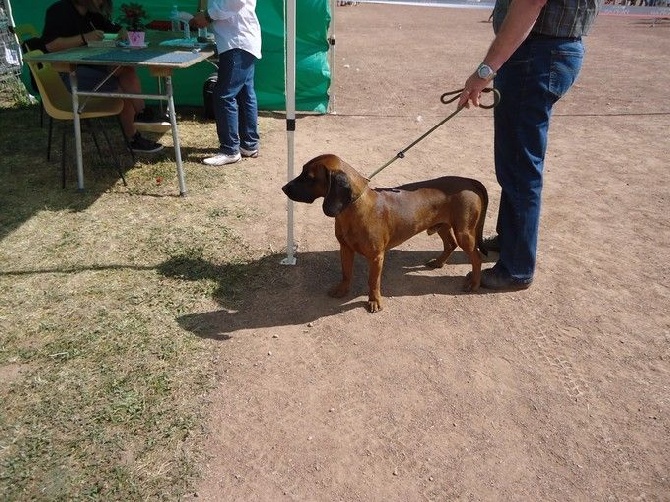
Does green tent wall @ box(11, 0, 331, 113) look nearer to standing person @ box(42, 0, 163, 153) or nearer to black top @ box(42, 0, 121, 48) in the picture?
→ standing person @ box(42, 0, 163, 153)

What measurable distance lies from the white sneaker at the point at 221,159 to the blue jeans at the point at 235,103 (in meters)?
0.05

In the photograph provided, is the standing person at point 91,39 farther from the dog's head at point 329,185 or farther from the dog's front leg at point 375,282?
the dog's front leg at point 375,282

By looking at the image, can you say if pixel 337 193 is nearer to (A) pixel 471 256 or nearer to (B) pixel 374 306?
(B) pixel 374 306

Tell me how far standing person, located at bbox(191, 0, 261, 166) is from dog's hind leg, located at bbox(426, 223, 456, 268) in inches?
116

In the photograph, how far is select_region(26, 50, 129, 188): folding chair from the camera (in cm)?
495

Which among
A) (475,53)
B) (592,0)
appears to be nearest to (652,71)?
(475,53)

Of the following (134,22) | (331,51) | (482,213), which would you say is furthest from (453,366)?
(331,51)

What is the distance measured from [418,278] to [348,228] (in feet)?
3.09

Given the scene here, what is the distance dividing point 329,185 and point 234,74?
3.19 metres

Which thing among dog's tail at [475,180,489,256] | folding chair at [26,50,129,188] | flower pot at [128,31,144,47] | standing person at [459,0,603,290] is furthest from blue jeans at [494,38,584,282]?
folding chair at [26,50,129,188]

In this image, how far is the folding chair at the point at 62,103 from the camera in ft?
16.2

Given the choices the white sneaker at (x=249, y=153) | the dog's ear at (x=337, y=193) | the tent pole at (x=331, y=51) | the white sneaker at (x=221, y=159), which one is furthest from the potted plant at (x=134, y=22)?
the dog's ear at (x=337, y=193)

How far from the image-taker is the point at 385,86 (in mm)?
9883

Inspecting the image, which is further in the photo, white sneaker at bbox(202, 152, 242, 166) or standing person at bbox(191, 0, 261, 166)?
white sneaker at bbox(202, 152, 242, 166)
